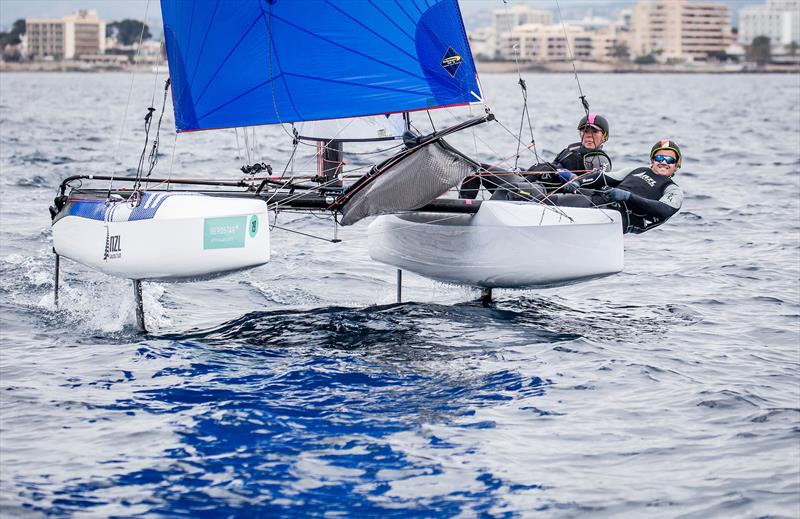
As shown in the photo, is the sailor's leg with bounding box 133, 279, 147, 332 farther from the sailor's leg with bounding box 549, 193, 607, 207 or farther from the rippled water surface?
the sailor's leg with bounding box 549, 193, 607, 207

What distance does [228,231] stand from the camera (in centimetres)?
668

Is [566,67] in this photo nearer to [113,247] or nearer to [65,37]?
[65,37]

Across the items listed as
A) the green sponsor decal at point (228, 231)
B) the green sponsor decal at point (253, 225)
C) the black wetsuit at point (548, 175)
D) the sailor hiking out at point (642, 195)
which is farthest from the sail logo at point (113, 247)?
the sailor hiking out at point (642, 195)

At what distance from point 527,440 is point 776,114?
30996mm

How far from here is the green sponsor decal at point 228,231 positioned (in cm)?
667

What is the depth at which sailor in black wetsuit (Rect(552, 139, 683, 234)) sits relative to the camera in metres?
7.37

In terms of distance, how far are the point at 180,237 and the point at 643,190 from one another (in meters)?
3.02

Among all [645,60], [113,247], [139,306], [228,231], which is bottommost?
[139,306]

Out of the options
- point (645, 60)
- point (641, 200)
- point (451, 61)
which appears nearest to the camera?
point (451, 61)

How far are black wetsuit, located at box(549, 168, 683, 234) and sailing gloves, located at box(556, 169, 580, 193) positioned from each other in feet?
0.23

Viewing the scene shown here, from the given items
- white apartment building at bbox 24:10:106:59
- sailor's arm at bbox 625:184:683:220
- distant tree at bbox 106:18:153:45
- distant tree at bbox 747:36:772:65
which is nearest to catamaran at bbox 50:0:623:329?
sailor's arm at bbox 625:184:683:220

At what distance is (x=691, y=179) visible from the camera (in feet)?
52.6


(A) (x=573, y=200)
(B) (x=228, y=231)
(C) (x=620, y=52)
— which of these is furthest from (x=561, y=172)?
(C) (x=620, y=52)

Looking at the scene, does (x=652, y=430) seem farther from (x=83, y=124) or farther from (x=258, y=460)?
(x=83, y=124)
